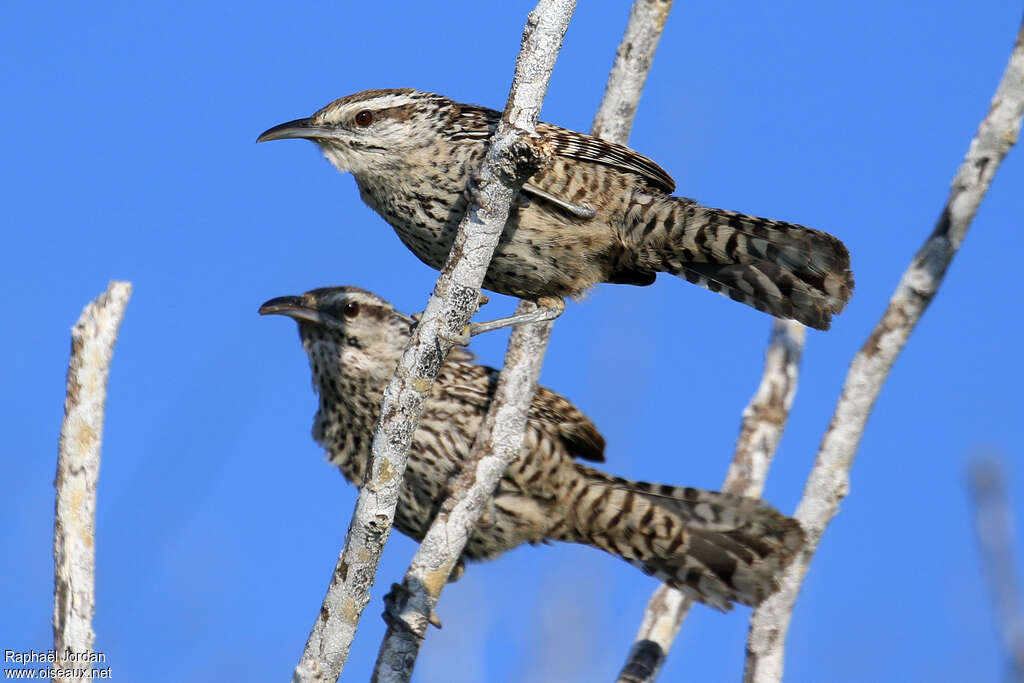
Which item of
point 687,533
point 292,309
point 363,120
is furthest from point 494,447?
point 363,120

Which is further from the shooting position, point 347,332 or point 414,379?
point 347,332

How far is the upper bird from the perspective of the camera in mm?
4344

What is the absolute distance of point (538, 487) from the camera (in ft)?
16.8

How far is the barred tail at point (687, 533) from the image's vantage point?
4.89 m

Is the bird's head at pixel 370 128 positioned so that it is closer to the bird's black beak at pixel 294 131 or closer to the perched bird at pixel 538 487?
the bird's black beak at pixel 294 131

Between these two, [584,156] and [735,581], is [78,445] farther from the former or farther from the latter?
[735,581]

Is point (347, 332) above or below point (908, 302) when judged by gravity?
below

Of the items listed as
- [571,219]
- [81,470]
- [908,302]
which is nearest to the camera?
[81,470]

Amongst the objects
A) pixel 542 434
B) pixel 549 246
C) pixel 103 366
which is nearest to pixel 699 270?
pixel 549 246

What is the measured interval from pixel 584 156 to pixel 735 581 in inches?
72.0

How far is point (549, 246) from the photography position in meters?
4.59

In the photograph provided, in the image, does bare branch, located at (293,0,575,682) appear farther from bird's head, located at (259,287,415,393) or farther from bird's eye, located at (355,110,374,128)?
bird's head, located at (259,287,415,393)

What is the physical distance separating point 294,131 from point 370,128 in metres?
0.32

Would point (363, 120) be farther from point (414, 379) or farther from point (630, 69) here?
point (414, 379)
